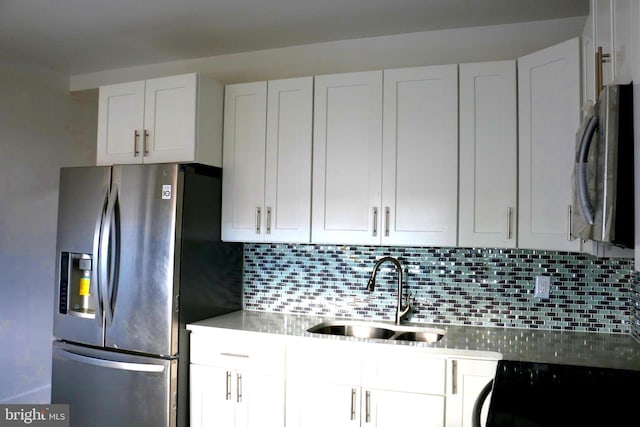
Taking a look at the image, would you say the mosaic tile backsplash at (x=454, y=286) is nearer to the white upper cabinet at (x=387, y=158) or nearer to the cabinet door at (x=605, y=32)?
the white upper cabinet at (x=387, y=158)

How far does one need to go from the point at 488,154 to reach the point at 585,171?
1210 mm

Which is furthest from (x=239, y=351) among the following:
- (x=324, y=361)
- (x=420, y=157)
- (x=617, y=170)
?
(x=617, y=170)

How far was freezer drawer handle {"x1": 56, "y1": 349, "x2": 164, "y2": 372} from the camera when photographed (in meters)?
2.56

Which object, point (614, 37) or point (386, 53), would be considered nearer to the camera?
point (614, 37)

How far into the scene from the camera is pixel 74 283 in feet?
9.39

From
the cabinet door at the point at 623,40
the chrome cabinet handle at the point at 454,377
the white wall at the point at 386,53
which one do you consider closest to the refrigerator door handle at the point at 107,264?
the white wall at the point at 386,53

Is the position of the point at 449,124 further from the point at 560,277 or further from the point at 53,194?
the point at 53,194

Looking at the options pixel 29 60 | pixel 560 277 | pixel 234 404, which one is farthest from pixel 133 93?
pixel 560 277

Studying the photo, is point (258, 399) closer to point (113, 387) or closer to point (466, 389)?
point (113, 387)

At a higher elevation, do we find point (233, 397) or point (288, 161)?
point (288, 161)

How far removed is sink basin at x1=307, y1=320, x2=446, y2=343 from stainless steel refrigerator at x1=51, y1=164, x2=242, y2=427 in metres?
0.66

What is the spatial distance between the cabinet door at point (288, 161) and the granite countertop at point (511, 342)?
1.59ft

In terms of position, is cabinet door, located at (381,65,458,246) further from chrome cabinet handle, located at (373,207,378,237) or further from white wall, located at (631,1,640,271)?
white wall, located at (631,1,640,271)

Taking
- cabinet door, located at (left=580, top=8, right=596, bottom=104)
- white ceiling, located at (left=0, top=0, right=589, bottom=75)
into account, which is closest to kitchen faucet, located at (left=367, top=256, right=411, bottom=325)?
cabinet door, located at (left=580, top=8, right=596, bottom=104)
